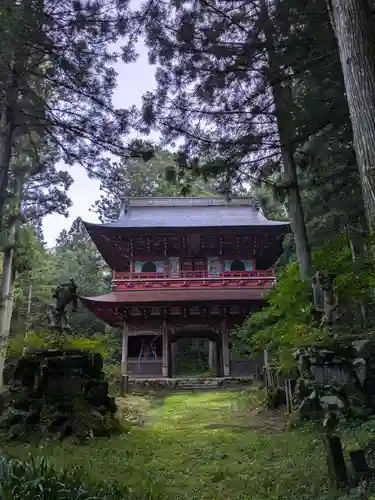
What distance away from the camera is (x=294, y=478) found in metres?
3.83

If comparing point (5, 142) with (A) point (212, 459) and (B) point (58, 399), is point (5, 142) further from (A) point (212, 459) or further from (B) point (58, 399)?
(A) point (212, 459)

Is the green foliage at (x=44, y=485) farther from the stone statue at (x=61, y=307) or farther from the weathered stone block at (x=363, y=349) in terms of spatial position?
the stone statue at (x=61, y=307)

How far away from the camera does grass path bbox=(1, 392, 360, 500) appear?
3730 mm

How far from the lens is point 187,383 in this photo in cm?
1523

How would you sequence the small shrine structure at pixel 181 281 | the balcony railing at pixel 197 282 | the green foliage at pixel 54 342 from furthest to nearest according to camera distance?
the balcony railing at pixel 197 282, the small shrine structure at pixel 181 281, the green foliage at pixel 54 342

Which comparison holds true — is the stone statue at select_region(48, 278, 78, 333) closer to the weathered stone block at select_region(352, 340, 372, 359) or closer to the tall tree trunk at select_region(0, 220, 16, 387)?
the tall tree trunk at select_region(0, 220, 16, 387)

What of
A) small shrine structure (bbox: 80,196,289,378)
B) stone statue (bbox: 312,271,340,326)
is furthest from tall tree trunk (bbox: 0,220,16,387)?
stone statue (bbox: 312,271,340,326)

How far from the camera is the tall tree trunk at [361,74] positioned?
428 cm

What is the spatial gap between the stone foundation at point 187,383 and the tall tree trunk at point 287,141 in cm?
802

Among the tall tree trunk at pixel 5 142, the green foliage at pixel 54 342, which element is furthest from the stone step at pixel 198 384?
the tall tree trunk at pixel 5 142

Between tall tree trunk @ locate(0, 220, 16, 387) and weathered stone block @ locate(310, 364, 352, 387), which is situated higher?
tall tree trunk @ locate(0, 220, 16, 387)

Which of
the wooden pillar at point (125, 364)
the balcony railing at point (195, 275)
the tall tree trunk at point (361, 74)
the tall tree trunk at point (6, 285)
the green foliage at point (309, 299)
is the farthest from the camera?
the balcony railing at point (195, 275)

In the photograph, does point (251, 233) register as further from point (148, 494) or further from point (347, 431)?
point (148, 494)

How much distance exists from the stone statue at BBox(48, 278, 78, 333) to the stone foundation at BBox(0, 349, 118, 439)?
57cm
